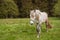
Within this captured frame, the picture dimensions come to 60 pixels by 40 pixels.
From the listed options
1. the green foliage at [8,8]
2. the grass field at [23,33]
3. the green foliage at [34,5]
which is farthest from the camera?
the green foliage at [34,5]

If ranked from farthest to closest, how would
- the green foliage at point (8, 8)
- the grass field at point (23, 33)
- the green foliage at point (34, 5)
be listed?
the green foliage at point (34, 5)
the green foliage at point (8, 8)
the grass field at point (23, 33)

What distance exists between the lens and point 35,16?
956 centimetres

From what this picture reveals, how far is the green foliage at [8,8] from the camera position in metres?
20.6

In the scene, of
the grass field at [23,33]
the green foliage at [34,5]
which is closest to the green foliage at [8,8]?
the green foliage at [34,5]

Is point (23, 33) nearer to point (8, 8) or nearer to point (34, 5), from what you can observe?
point (8, 8)

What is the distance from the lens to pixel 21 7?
22.1m

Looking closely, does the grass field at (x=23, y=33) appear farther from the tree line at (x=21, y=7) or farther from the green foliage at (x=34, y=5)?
the green foliage at (x=34, y=5)

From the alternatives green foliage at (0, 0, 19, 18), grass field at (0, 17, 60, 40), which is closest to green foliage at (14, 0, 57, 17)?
green foliage at (0, 0, 19, 18)

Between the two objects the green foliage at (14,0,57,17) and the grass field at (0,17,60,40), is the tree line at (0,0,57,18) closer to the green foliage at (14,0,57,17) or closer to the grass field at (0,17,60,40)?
the green foliage at (14,0,57,17)

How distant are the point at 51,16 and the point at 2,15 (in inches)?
181

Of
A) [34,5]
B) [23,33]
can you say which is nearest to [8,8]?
[34,5]

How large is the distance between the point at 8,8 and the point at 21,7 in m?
1.82

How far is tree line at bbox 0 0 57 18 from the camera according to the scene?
67.9 feet

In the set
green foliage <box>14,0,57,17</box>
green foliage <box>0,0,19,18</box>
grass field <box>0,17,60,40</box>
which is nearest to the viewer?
grass field <box>0,17,60,40</box>
